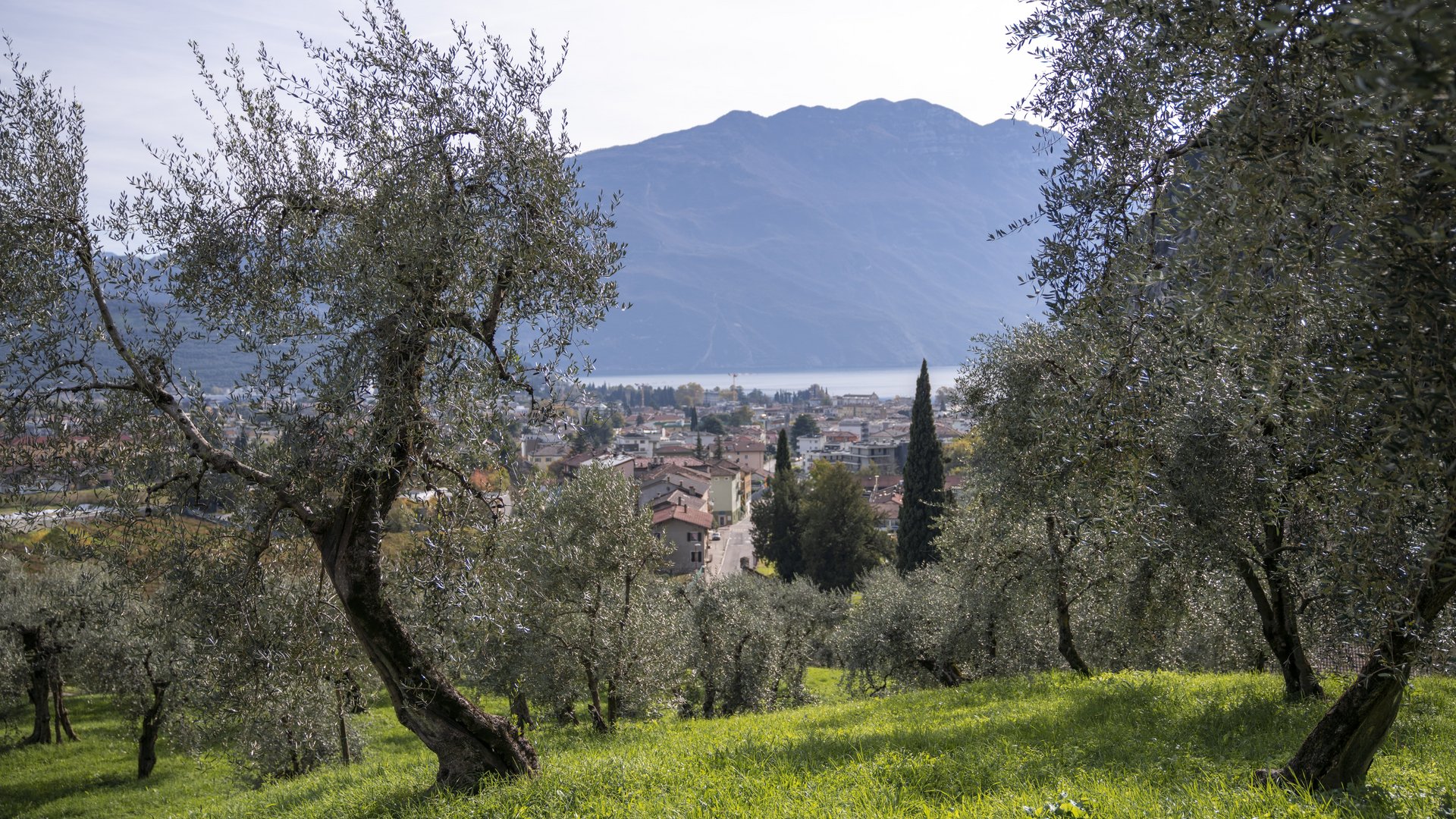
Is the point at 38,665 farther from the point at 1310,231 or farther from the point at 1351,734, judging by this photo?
the point at 1310,231

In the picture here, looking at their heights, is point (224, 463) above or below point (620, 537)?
above

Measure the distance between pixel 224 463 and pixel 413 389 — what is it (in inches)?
78.4

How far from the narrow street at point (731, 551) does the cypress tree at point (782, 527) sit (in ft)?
7.26

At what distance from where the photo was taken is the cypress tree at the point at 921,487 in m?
42.3

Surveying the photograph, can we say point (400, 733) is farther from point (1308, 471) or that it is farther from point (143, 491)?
point (1308, 471)

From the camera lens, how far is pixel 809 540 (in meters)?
52.5

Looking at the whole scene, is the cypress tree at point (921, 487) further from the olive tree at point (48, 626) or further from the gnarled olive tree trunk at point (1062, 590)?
the olive tree at point (48, 626)

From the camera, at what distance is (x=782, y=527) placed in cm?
5575

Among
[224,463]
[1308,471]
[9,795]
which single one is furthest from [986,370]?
[9,795]

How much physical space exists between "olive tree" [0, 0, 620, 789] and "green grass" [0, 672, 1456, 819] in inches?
62.9

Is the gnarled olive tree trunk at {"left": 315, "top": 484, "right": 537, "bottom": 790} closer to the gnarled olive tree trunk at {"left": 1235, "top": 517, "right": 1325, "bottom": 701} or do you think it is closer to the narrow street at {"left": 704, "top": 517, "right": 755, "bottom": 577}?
the gnarled olive tree trunk at {"left": 1235, "top": 517, "right": 1325, "bottom": 701}

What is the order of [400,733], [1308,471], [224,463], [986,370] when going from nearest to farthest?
[1308,471] → [224,463] → [986,370] → [400,733]

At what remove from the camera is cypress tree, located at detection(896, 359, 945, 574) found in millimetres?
42312

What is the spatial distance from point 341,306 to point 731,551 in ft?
238
